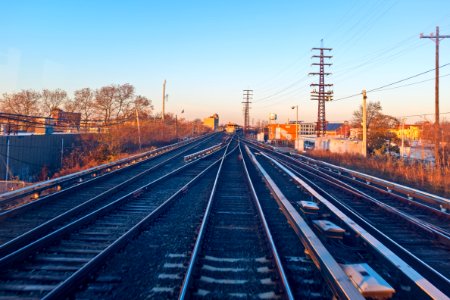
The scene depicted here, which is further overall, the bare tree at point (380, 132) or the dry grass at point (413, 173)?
the bare tree at point (380, 132)

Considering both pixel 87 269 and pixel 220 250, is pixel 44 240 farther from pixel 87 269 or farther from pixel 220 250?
pixel 220 250

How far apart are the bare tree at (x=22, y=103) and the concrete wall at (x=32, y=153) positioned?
19.3 metres

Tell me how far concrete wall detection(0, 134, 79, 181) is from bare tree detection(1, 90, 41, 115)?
63.3 feet

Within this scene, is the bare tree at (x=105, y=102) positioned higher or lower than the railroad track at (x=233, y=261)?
higher

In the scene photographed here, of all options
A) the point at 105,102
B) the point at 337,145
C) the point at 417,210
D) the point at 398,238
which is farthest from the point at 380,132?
the point at 105,102

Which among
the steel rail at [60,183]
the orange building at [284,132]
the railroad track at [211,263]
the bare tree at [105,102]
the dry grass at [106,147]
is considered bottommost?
the railroad track at [211,263]

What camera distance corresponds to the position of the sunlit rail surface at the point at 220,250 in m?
4.35

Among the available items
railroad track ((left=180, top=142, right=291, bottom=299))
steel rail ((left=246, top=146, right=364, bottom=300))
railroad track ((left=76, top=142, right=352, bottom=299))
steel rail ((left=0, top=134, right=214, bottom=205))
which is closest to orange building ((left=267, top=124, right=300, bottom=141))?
steel rail ((left=0, top=134, right=214, bottom=205))

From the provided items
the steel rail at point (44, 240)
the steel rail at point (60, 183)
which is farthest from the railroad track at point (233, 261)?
the steel rail at point (60, 183)

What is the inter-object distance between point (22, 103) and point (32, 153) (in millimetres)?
24648

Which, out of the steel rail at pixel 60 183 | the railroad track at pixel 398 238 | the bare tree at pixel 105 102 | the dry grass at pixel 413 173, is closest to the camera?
the railroad track at pixel 398 238

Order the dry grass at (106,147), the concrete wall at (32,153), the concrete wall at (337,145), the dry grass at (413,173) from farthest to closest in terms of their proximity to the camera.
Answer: the concrete wall at (337,145)
the dry grass at (106,147)
the concrete wall at (32,153)
the dry grass at (413,173)

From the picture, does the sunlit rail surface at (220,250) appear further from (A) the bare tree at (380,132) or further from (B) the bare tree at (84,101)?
(B) the bare tree at (84,101)

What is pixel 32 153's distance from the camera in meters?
21.5
